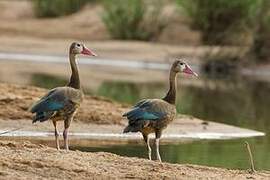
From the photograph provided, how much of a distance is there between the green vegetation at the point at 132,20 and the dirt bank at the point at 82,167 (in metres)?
33.5

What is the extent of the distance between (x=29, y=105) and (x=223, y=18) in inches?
988

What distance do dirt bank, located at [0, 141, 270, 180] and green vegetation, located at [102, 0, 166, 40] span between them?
110 feet

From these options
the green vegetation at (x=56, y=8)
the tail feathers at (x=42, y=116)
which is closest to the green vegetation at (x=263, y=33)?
the green vegetation at (x=56, y=8)

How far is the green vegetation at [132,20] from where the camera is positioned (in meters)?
45.6

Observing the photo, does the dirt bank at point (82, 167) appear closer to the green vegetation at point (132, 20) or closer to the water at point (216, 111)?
the water at point (216, 111)

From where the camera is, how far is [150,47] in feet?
139

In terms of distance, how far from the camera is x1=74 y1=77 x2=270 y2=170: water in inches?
602

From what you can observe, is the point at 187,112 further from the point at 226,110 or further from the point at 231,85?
the point at 231,85

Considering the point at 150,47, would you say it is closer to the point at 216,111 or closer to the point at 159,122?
the point at 216,111

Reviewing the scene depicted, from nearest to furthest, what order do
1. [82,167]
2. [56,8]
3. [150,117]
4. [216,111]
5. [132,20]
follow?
[82,167], [150,117], [216,111], [132,20], [56,8]

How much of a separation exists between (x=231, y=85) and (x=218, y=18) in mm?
8223

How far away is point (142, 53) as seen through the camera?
41250 mm

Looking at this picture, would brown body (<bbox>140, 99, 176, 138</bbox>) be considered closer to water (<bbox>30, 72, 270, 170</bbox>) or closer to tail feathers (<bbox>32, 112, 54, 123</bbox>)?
tail feathers (<bbox>32, 112, 54, 123</bbox>)

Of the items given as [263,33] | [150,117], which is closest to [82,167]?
[150,117]
